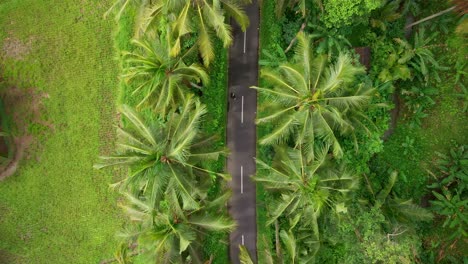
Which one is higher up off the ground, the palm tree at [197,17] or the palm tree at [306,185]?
the palm tree at [197,17]

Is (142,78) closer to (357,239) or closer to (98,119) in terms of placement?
(98,119)

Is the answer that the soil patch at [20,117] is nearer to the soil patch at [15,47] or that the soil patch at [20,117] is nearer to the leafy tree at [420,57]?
the soil patch at [15,47]

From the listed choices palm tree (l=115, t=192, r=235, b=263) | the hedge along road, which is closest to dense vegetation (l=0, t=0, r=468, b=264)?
palm tree (l=115, t=192, r=235, b=263)

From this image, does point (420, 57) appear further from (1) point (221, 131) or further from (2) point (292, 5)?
(1) point (221, 131)

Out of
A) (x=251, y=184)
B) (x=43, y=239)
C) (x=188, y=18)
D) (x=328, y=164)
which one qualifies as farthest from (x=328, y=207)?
(x=43, y=239)

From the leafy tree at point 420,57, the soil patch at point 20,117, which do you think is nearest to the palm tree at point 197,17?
the leafy tree at point 420,57

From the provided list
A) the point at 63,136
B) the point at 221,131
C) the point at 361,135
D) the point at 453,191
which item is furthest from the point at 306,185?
the point at 63,136

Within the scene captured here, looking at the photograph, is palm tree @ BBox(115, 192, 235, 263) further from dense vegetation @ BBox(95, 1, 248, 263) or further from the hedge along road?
the hedge along road
